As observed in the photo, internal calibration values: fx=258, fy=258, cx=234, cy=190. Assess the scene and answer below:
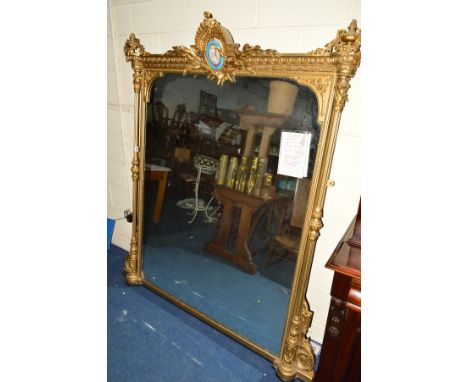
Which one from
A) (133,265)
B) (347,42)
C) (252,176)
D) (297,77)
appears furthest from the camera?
(133,265)

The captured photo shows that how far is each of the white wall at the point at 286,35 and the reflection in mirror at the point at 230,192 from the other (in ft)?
0.62

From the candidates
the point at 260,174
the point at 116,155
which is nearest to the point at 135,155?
the point at 116,155

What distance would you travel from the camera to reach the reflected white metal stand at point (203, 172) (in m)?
1.67

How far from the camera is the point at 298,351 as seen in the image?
1469mm

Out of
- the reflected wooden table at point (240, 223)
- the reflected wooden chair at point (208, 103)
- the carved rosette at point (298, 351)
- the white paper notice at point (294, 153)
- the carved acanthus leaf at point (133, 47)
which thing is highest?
the carved acanthus leaf at point (133, 47)

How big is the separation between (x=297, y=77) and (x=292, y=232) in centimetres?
79

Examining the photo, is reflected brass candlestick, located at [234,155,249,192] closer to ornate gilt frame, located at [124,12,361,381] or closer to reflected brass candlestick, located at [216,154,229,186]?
reflected brass candlestick, located at [216,154,229,186]

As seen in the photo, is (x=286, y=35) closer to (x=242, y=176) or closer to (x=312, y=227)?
(x=242, y=176)

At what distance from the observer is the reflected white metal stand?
1.67 metres

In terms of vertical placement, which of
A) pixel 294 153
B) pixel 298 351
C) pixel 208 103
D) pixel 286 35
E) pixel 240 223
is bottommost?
pixel 298 351

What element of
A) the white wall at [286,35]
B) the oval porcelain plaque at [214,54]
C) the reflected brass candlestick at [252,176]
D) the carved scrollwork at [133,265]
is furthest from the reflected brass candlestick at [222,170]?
the carved scrollwork at [133,265]

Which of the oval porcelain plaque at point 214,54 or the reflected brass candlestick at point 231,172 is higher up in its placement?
the oval porcelain plaque at point 214,54

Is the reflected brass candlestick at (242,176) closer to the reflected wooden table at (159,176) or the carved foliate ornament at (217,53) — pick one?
the carved foliate ornament at (217,53)

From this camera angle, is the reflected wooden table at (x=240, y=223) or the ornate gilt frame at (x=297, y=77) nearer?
the ornate gilt frame at (x=297, y=77)
